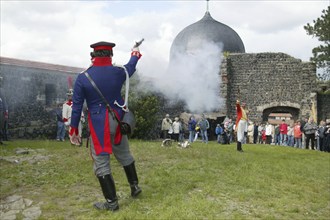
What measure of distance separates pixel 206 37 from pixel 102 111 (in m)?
25.1

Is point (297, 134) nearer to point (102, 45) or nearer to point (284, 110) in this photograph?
point (284, 110)

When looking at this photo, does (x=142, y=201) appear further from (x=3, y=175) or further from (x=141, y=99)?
(x=141, y=99)

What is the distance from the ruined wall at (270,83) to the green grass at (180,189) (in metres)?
17.1

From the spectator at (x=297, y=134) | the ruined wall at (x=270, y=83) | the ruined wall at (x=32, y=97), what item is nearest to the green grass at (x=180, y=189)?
the ruined wall at (x=32, y=97)

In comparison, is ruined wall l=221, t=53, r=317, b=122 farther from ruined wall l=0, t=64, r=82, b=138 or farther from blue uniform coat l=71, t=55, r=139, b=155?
blue uniform coat l=71, t=55, r=139, b=155

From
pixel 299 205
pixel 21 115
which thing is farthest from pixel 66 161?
pixel 21 115

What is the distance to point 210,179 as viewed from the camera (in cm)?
660

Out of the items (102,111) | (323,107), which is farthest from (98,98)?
(323,107)

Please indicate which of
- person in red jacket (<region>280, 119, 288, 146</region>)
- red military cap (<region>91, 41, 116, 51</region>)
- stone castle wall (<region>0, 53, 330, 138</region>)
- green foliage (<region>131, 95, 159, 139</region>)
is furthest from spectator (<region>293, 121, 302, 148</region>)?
red military cap (<region>91, 41, 116, 51</region>)

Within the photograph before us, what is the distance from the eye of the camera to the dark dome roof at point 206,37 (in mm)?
29047

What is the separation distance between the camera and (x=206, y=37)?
29125 millimetres

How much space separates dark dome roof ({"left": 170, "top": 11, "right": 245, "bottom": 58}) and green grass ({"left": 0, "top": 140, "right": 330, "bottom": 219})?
69.9 feet

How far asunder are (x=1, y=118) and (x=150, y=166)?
3.52 meters

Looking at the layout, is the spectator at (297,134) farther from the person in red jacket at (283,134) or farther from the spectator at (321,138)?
the person in red jacket at (283,134)
